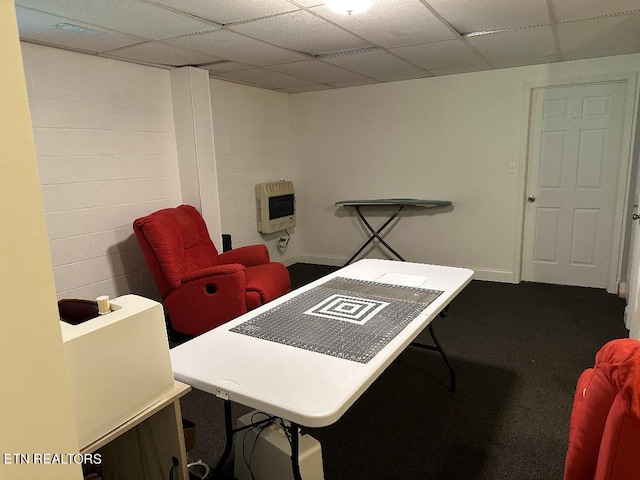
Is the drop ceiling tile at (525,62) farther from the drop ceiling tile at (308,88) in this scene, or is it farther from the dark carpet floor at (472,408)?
the dark carpet floor at (472,408)

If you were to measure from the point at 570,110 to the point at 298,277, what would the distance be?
313 cm

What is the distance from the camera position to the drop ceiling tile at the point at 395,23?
7.89 ft

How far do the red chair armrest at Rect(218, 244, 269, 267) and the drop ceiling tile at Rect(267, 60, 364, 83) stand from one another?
1580 millimetres

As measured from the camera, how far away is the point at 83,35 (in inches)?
106

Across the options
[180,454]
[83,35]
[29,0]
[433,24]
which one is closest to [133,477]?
[180,454]

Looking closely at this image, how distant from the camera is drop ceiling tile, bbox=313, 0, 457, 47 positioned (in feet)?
7.89

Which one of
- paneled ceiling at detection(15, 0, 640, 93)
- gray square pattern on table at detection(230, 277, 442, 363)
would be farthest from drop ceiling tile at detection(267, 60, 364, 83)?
gray square pattern on table at detection(230, 277, 442, 363)

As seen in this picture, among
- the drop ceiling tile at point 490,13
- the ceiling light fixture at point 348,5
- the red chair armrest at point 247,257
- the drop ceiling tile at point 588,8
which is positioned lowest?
the red chair armrest at point 247,257

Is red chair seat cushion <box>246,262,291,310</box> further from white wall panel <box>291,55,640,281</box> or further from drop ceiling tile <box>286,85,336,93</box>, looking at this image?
drop ceiling tile <box>286,85,336,93</box>

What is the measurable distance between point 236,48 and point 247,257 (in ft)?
5.22

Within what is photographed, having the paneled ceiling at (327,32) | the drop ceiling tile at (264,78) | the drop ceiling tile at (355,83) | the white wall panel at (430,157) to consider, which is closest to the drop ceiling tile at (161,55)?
the paneled ceiling at (327,32)

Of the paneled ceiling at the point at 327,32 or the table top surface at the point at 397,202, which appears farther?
the table top surface at the point at 397,202

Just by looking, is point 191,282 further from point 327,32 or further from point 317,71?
point 317,71

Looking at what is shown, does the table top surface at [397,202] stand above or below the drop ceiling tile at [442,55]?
below
